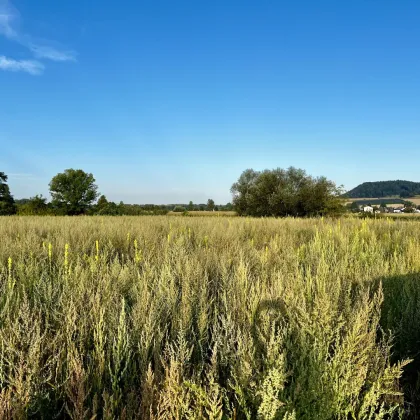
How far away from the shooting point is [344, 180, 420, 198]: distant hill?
373 feet

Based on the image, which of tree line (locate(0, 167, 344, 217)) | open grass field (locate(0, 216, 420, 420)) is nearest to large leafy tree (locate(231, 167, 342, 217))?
tree line (locate(0, 167, 344, 217))

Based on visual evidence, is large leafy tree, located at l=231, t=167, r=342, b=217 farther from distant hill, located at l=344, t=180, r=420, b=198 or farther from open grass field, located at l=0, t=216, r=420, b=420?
distant hill, located at l=344, t=180, r=420, b=198

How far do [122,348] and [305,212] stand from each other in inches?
1305

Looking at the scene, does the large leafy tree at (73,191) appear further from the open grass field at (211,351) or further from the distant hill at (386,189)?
the distant hill at (386,189)

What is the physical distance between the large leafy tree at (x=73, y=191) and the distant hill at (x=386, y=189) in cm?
8742

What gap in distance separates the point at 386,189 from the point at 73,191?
111 m

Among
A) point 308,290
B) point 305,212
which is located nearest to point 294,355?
point 308,290

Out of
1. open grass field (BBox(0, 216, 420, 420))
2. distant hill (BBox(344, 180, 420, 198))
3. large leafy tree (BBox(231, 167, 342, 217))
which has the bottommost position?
open grass field (BBox(0, 216, 420, 420))

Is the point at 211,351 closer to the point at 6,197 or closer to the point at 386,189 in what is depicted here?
the point at 6,197

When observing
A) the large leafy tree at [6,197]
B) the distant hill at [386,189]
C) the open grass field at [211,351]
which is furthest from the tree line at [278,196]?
the distant hill at [386,189]

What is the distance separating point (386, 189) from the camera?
396 feet

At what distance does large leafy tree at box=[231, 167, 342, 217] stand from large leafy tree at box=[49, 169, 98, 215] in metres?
39.4

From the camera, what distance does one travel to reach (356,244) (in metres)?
6.11

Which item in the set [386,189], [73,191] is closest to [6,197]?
[73,191]
